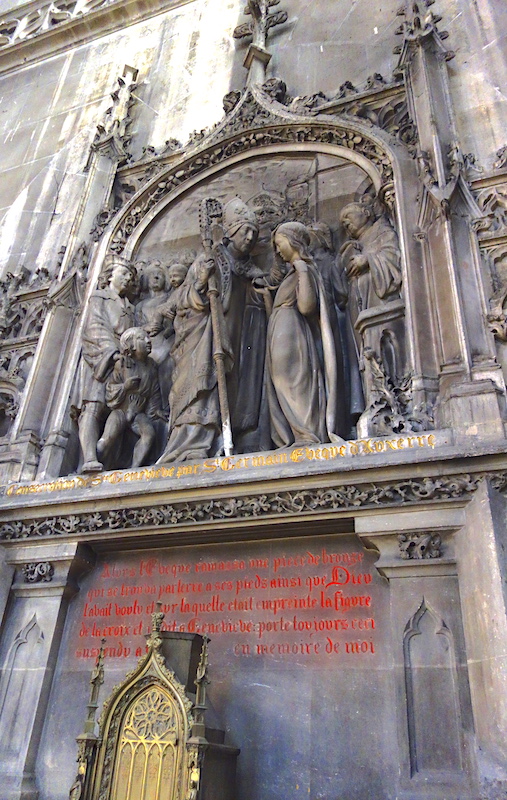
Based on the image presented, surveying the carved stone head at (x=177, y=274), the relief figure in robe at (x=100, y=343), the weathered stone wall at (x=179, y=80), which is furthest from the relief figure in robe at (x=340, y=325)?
the relief figure in robe at (x=100, y=343)

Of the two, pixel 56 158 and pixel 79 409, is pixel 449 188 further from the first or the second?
pixel 56 158

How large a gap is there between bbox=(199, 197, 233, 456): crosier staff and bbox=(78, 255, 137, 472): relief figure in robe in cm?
115

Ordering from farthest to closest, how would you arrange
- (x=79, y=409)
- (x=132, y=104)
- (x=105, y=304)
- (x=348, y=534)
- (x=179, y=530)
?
(x=132, y=104) < (x=105, y=304) < (x=79, y=409) < (x=179, y=530) < (x=348, y=534)

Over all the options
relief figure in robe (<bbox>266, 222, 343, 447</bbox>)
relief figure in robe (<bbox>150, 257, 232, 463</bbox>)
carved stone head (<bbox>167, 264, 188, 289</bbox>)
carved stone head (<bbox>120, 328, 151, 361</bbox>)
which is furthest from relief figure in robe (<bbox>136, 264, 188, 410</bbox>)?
relief figure in robe (<bbox>266, 222, 343, 447</bbox>)

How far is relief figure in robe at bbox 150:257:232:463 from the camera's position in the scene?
6129mm

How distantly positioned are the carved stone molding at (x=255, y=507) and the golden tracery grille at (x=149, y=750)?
59.7 inches

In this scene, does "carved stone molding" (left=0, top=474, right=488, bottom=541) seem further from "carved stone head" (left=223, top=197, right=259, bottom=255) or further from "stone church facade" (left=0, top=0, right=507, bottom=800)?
"carved stone head" (left=223, top=197, right=259, bottom=255)

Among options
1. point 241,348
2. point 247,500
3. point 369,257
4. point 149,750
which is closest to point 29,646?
point 149,750

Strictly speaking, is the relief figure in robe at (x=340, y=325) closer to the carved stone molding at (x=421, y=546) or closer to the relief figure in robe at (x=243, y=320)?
the relief figure in robe at (x=243, y=320)

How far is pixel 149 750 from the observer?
4238 millimetres

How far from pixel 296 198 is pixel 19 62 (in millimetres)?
7842

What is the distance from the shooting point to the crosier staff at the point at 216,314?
6113 millimetres

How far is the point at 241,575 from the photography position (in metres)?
5.49

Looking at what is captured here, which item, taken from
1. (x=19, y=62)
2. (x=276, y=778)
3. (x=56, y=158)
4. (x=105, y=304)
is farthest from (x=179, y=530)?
(x=19, y=62)
